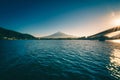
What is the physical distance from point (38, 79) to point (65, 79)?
4517 millimetres

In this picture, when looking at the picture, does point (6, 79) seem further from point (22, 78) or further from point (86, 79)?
point (86, 79)

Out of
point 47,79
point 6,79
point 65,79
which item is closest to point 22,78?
point 6,79

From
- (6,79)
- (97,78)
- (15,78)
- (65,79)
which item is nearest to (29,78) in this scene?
(15,78)

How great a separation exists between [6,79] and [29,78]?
364cm

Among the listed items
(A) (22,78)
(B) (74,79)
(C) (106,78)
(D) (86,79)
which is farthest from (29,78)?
(C) (106,78)

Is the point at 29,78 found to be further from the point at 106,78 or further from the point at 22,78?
the point at 106,78

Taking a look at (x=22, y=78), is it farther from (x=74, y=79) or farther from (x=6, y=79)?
(x=74, y=79)

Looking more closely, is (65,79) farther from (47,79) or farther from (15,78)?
(15,78)

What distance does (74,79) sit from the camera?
14750mm

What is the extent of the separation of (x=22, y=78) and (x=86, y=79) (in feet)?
35.7

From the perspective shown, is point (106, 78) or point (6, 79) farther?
point (106, 78)

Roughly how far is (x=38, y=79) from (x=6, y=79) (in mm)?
5232

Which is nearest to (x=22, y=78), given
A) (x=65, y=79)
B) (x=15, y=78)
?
(x=15, y=78)

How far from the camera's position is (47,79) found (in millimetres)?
14484
